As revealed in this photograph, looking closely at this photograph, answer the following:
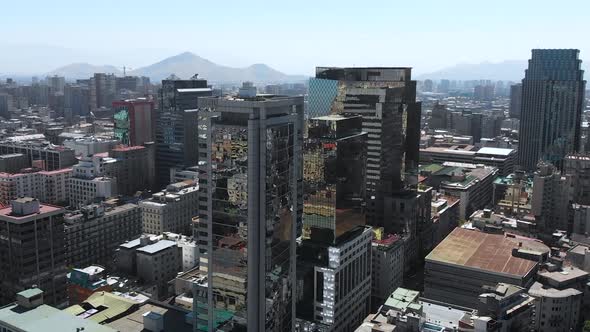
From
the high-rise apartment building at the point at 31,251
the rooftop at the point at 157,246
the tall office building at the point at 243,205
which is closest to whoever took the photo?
the tall office building at the point at 243,205

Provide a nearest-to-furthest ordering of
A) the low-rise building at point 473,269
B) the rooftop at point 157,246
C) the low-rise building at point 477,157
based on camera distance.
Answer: the low-rise building at point 473,269 < the rooftop at point 157,246 < the low-rise building at point 477,157

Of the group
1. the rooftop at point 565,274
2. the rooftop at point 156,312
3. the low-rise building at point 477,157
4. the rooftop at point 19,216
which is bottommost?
the rooftop at point 565,274

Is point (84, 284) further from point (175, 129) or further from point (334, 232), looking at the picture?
point (175, 129)

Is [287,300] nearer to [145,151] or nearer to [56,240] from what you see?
[56,240]

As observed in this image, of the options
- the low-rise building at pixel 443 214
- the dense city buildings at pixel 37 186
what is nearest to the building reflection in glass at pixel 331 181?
the low-rise building at pixel 443 214

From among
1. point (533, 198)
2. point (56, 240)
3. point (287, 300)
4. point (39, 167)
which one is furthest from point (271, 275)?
point (39, 167)

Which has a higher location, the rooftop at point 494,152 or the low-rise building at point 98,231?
the rooftop at point 494,152

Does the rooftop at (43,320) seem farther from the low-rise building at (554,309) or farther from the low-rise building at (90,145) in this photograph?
the low-rise building at (90,145)

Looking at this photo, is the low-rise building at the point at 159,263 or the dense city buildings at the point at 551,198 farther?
the dense city buildings at the point at 551,198
